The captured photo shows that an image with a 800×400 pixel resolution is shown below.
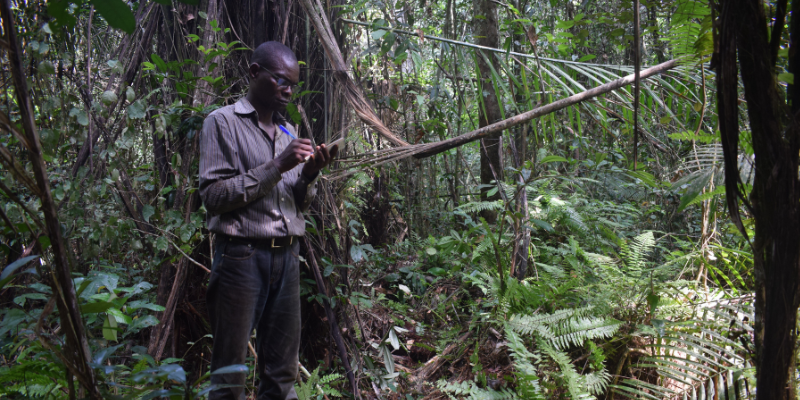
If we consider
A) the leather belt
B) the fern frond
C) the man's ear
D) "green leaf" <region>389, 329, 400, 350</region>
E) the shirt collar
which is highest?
the man's ear

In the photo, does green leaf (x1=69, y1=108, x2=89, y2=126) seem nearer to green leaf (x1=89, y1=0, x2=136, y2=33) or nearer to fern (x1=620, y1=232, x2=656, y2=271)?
green leaf (x1=89, y1=0, x2=136, y2=33)

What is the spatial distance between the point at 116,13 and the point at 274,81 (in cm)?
153

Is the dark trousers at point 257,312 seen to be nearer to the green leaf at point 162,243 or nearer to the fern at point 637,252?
the green leaf at point 162,243

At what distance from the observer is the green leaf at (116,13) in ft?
2.55

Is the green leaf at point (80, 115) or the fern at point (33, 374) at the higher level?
the green leaf at point (80, 115)

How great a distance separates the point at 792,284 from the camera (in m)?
1.02

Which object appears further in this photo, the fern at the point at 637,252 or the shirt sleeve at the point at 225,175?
the fern at the point at 637,252

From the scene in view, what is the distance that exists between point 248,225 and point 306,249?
1192 millimetres

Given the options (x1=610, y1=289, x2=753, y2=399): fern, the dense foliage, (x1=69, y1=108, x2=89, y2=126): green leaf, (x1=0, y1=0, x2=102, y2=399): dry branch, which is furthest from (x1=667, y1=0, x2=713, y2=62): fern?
(x1=69, y1=108, x2=89, y2=126): green leaf

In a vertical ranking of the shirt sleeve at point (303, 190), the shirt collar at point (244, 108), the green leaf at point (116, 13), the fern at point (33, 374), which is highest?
the green leaf at point (116, 13)

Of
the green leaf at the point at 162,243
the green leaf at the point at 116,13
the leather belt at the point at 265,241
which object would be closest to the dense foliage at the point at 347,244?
the green leaf at the point at 162,243

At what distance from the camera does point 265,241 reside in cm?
220

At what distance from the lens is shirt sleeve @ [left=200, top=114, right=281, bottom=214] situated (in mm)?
2020

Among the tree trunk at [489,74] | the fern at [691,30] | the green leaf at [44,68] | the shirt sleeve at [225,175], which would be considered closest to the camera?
the fern at [691,30]
